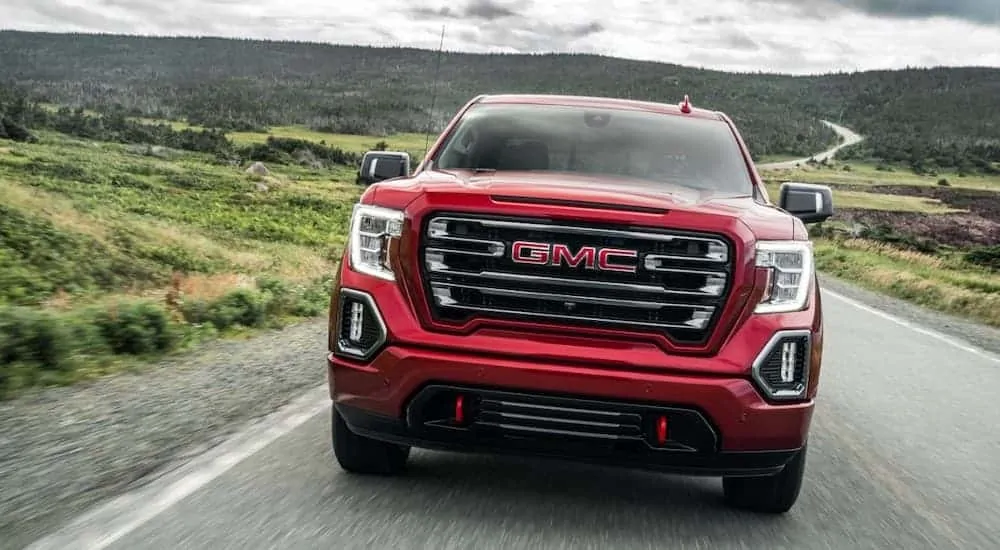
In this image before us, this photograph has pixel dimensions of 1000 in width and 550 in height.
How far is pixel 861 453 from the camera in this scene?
20.3 feet

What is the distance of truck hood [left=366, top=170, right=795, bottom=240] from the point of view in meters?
4.09

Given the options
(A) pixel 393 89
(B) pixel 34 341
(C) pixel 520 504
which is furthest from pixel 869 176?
(C) pixel 520 504

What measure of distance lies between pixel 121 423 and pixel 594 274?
299 cm

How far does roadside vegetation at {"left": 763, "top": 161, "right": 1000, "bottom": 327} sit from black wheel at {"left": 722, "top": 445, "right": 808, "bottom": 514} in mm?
15045

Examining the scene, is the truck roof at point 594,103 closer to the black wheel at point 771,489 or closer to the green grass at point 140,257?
the black wheel at point 771,489

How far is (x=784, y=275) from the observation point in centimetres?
416

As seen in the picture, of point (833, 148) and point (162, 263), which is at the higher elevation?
point (162, 263)

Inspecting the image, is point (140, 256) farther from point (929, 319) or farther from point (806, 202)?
point (806, 202)

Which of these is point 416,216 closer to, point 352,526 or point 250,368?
point 352,526

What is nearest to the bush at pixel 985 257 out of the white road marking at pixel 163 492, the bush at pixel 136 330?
the bush at pixel 136 330

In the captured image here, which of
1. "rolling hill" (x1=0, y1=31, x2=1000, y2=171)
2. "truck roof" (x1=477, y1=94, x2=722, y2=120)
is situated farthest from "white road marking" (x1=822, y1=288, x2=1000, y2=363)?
"rolling hill" (x1=0, y1=31, x2=1000, y2=171)

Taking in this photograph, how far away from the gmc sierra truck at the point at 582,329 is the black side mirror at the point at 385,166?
1.34m

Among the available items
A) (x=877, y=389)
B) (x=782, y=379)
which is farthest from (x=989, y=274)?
(x=782, y=379)

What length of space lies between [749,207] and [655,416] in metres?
1.03
